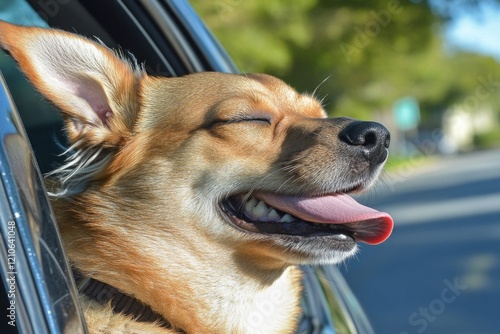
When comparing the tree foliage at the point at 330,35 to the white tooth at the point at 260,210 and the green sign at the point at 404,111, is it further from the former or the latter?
the white tooth at the point at 260,210

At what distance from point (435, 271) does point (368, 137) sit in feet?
30.1

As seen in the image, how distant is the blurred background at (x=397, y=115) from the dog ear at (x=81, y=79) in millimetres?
935

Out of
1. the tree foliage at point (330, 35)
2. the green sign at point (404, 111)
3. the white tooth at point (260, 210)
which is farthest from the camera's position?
the green sign at point (404, 111)

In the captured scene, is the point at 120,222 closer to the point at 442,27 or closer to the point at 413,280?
the point at 413,280

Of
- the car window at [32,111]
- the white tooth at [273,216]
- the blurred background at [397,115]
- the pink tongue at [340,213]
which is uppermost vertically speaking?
the car window at [32,111]

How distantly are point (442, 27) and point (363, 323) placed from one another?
2184cm

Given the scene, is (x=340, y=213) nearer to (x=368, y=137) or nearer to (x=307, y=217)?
(x=307, y=217)

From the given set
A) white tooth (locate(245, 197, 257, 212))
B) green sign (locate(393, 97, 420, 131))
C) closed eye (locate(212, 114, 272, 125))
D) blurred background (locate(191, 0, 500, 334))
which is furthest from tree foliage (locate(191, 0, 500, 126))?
white tooth (locate(245, 197, 257, 212))

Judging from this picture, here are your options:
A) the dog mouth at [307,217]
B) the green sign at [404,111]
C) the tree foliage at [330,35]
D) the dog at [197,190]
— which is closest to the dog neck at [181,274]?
the dog at [197,190]

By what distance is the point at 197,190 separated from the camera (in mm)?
2828

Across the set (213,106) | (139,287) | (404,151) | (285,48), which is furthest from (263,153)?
(404,151)

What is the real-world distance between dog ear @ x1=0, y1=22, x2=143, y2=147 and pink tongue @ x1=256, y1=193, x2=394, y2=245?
0.62 metres

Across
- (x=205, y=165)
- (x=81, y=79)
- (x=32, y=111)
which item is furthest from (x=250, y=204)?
(x=32, y=111)

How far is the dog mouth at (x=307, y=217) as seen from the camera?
9.18 feet
